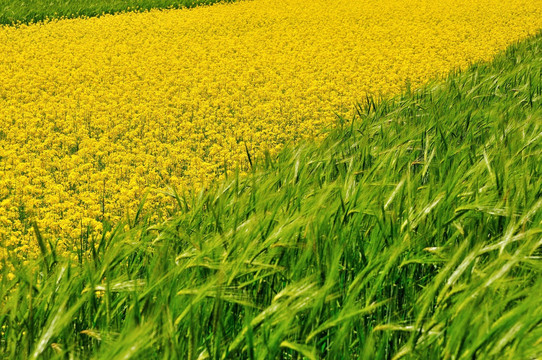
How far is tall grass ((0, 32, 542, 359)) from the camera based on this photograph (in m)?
1.10

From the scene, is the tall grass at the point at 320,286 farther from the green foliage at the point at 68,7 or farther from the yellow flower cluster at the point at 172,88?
the green foliage at the point at 68,7

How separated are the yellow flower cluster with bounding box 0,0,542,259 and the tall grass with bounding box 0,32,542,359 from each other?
2.21 feet

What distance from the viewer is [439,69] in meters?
9.28

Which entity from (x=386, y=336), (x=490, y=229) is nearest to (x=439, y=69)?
(x=490, y=229)

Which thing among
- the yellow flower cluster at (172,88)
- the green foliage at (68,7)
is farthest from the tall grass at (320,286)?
the green foliage at (68,7)

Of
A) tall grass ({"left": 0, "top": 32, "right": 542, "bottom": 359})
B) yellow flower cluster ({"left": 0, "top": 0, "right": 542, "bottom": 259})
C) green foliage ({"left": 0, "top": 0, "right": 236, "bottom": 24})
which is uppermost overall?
green foliage ({"left": 0, "top": 0, "right": 236, "bottom": 24})

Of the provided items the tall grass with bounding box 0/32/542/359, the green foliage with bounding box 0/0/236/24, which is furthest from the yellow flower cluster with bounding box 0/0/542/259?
the green foliage with bounding box 0/0/236/24

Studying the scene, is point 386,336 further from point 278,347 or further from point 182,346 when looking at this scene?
point 182,346

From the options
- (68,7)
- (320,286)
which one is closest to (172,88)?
(320,286)

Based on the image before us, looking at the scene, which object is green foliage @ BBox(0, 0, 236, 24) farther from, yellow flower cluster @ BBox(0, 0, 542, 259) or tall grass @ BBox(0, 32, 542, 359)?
tall grass @ BBox(0, 32, 542, 359)

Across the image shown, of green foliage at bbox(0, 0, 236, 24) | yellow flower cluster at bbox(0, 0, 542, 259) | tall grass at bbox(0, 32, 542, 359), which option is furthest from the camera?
green foliage at bbox(0, 0, 236, 24)

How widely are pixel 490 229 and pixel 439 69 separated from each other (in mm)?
7943

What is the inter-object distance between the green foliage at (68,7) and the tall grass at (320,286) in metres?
13.4

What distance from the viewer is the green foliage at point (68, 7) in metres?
14.2
